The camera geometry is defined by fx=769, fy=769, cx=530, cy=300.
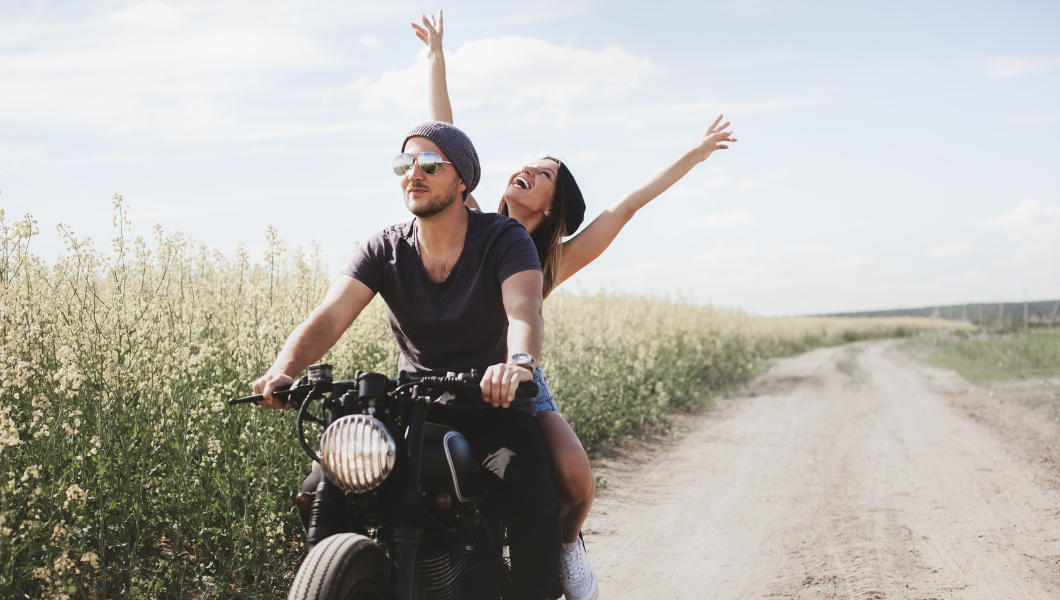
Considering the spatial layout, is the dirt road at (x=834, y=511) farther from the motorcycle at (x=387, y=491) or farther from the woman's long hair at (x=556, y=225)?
the motorcycle at (x=387, y=491)

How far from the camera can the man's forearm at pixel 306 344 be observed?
292cm

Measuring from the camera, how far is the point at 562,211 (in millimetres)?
4316

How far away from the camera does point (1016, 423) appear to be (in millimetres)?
10039

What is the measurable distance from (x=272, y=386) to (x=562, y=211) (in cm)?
216

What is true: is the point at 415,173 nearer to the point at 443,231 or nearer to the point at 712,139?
the point at 443,231

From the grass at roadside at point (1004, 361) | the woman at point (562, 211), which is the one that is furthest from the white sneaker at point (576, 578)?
the grass at roadside at point (1004, 361)

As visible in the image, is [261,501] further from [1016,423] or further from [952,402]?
[952,402]


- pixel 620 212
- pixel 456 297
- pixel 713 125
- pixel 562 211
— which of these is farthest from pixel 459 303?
pixel 713 125

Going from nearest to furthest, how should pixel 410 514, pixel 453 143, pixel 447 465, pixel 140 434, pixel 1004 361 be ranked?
pixel 410 514, pixel 447 465, pixel 453 143, pixel 140 434, pixel 1004 361

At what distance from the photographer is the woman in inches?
134

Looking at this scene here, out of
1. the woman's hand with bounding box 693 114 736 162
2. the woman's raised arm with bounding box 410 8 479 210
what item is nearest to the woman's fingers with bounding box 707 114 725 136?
the woman's hand with bounding box 693 114 736 162

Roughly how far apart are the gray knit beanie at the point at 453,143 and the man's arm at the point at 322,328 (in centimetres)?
63

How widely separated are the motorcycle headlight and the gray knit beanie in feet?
4.20

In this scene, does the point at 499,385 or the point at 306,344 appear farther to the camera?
the point at 306,344
